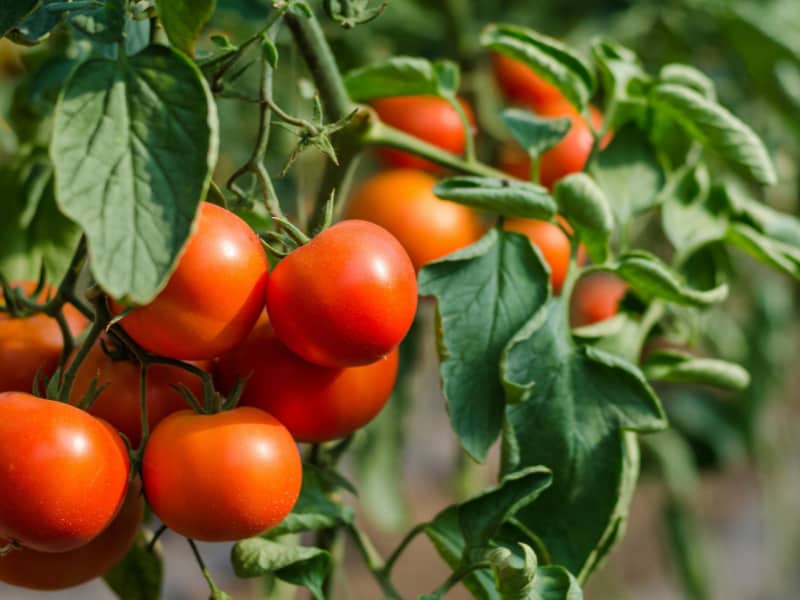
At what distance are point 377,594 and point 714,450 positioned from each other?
586 mm

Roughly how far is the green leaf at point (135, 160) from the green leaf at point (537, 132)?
231 millimetres

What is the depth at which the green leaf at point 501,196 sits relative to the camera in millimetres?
481

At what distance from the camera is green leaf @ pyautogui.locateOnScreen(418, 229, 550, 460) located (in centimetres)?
46

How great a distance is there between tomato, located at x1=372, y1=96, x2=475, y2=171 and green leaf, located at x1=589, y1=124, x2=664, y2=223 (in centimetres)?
12

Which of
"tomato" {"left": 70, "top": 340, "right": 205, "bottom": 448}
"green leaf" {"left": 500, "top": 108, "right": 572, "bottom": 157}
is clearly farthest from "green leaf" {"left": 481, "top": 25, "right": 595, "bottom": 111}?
"tomato" {"left": 70, "top": 340, "right": 205, "bottom": 448}

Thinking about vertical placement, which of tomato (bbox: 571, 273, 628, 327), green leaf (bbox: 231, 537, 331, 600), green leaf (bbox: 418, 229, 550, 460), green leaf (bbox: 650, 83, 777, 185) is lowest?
tomato (bbox: 571, 273, 628, 327)

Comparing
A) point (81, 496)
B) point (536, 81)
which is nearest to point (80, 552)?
point (81, 496)

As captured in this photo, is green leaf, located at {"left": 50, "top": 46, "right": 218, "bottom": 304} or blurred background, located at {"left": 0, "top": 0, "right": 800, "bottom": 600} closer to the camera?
green leaf, located at {"left": 50, "top": 46, "right": 218, "bottom": 304}

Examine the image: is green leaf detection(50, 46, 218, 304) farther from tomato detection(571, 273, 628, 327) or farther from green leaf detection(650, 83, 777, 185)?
tomato detection(571, 273, 628, 327)

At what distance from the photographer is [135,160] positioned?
14.0 inches

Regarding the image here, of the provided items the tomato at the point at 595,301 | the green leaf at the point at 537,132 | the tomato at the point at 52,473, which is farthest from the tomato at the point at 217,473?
the tomato at the point at 595,301

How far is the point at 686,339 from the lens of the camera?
612mm

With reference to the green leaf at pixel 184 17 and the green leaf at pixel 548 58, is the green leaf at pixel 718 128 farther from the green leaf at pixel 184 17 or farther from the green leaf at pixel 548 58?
the green leaf at pixel 184 17

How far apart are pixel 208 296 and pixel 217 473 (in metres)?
0.07
